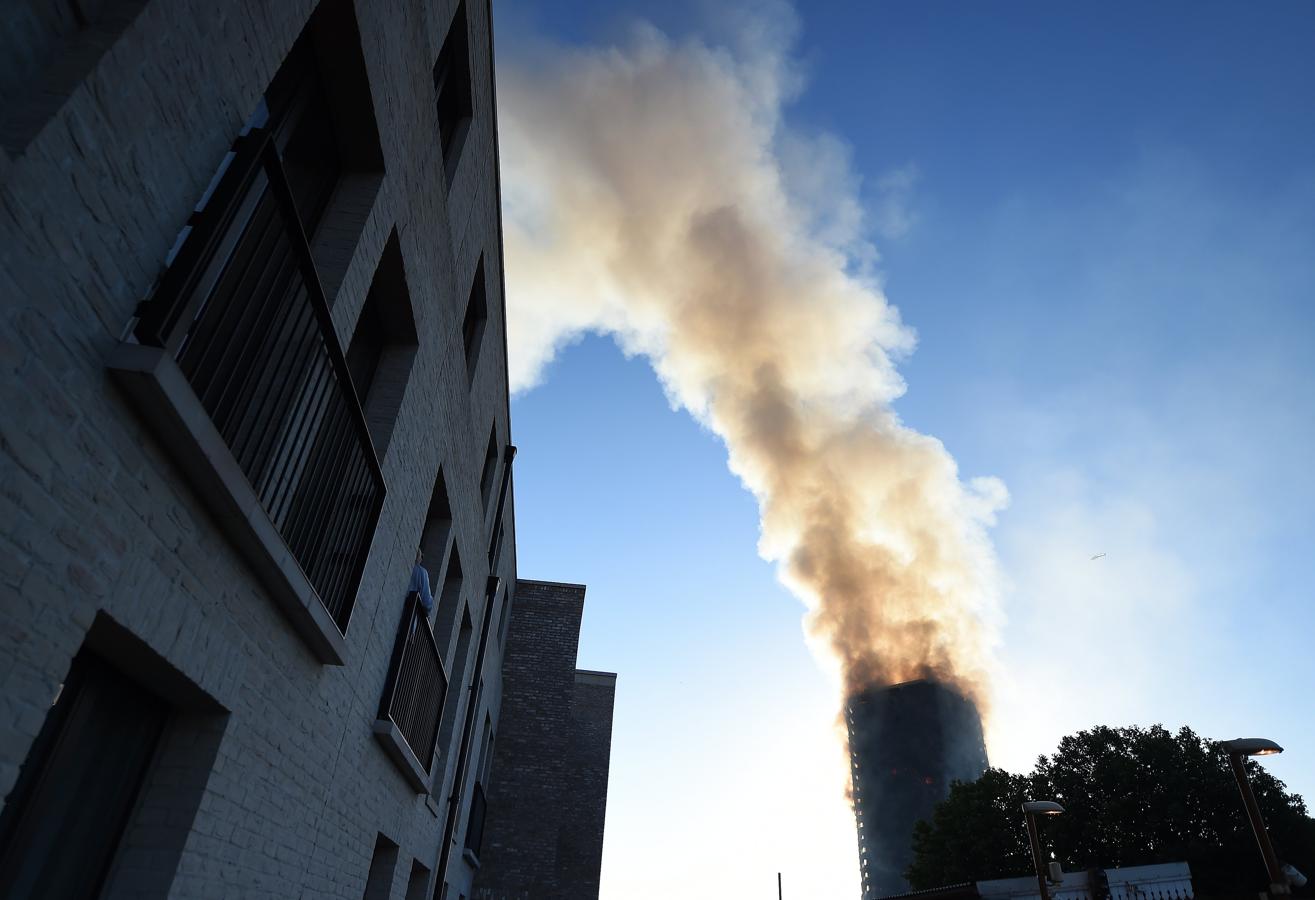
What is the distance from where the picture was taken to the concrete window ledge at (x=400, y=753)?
5812 mm

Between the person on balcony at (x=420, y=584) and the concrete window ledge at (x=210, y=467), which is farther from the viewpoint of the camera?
the person on balcony at (x=420, y=584)

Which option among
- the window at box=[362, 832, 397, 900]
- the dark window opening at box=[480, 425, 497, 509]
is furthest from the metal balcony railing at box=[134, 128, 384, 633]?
the dark window opening at box=[480, 425, 497, 509]

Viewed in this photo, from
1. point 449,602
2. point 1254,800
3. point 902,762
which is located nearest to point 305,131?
point 449,602

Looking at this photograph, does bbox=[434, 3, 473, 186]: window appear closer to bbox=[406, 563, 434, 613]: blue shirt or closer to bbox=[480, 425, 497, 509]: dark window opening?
bbox=[406, 563, 434, 613]: blue shirt

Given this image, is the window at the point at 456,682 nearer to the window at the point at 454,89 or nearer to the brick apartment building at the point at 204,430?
the brick apartment building at the point at 204,430

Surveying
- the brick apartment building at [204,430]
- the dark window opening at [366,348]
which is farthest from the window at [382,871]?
the dark window opening at [366,348]

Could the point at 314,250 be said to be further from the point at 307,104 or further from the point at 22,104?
the point at 22,104

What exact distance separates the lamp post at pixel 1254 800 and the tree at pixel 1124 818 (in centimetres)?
3081

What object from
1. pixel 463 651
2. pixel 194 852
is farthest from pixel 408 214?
pixel 463 651

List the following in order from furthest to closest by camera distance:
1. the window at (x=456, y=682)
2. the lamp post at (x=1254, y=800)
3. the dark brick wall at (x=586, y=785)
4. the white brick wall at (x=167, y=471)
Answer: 1. the dark brick wall at (x=586, y=785)
2. the window at (x=456, y=682)
3. the lamp post at (x=1254, y=800)
4. the white brick wall at (x=167, y=471)

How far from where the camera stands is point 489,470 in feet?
39.3

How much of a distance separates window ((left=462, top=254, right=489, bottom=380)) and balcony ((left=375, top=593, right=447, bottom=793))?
351 centimetres

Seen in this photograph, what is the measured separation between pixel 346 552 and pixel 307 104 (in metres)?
2.86

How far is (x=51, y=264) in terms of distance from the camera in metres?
2.08
